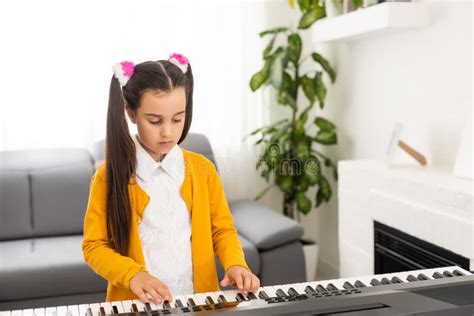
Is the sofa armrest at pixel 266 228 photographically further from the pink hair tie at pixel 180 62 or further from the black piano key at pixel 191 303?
the black piano key at pixel 191 303

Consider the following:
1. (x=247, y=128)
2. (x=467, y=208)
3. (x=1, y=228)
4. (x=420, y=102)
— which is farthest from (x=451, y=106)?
(x=1, y=228)

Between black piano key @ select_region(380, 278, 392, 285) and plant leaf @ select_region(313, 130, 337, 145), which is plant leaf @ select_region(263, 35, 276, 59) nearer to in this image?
plant leaf @ select_region(313, 130, 337, 145)

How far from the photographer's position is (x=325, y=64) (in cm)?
382

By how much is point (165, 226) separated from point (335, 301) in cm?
52

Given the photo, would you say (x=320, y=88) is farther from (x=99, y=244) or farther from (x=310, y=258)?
(x=99, y=244)

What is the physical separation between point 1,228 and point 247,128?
1.61 metres

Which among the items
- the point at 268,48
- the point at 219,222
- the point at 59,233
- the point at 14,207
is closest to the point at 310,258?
the point at 268,48

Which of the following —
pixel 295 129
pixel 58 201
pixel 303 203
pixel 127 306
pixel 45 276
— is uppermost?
pixel 295 129

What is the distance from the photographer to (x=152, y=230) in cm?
153

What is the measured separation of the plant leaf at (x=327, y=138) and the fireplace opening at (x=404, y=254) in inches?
36.6

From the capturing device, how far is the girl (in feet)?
4.66

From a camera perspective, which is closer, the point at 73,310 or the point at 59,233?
the point at 73,310

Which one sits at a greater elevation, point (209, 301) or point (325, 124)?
point (325, 124)

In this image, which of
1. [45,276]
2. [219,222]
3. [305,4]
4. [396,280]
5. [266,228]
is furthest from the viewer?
[305,4]
